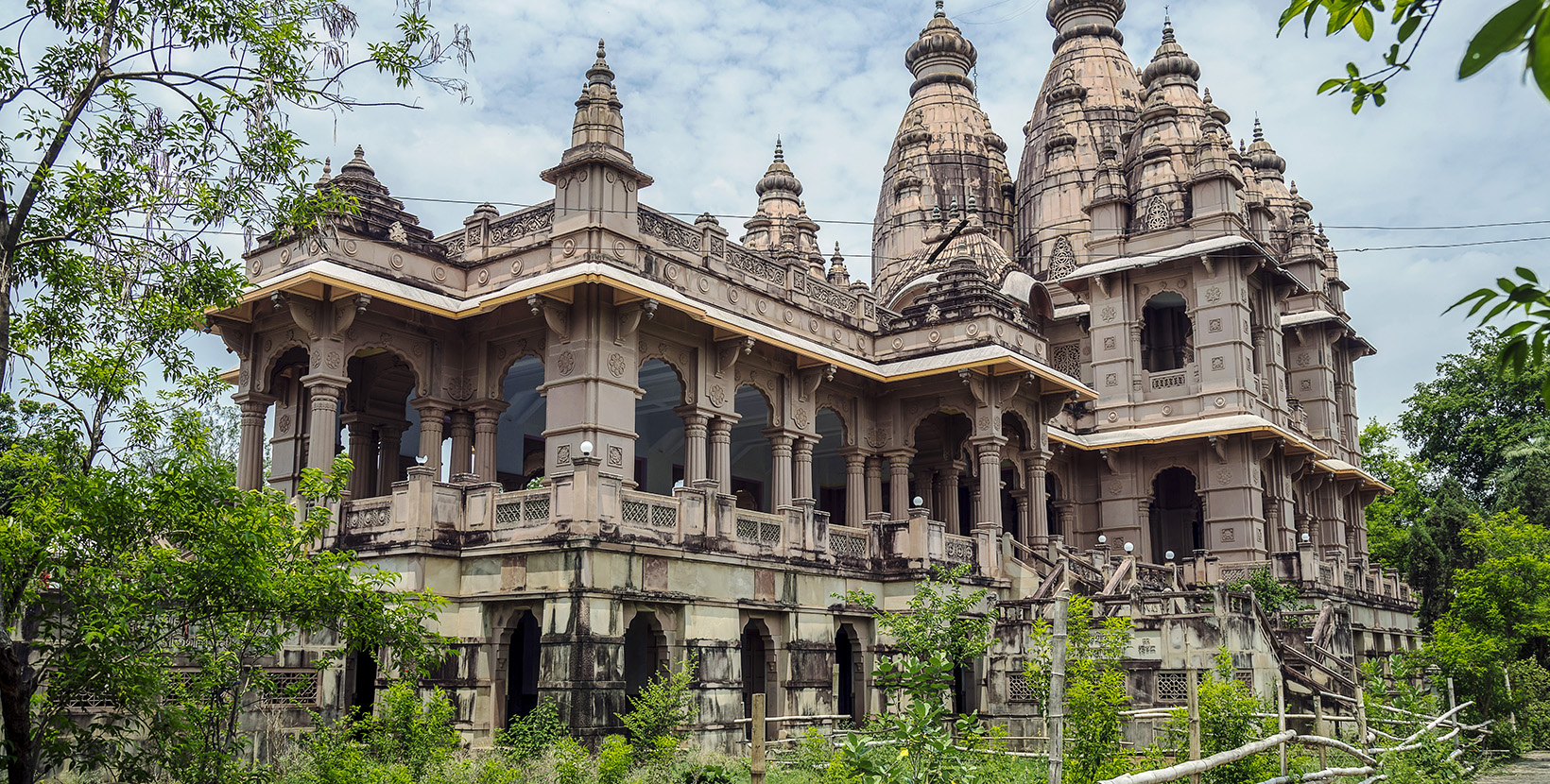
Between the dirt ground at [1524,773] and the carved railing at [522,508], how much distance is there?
15106 mm

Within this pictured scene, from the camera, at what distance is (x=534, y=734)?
16922 mm

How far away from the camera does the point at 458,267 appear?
2306cm

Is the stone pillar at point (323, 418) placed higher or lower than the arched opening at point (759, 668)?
higher

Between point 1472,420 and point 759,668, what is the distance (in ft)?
132

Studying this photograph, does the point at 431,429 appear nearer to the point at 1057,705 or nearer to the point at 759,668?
the point at 759,668

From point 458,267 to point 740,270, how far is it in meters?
5.27

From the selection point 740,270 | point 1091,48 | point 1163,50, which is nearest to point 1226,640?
point 740,270

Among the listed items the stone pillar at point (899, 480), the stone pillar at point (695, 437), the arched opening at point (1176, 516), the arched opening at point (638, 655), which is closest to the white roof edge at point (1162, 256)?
the arched opening at point (1176, 516)

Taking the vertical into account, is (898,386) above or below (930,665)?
above

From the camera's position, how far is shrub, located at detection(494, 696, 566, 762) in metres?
16.7

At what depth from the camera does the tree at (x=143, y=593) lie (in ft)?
34.4

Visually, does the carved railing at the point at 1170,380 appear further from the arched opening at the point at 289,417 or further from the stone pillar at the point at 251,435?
the stone pillar at the point at 251,435

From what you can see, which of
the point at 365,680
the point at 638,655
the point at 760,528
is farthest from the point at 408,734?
the point at 638,655

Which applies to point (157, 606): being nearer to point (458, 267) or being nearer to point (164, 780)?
point (164, 780)
